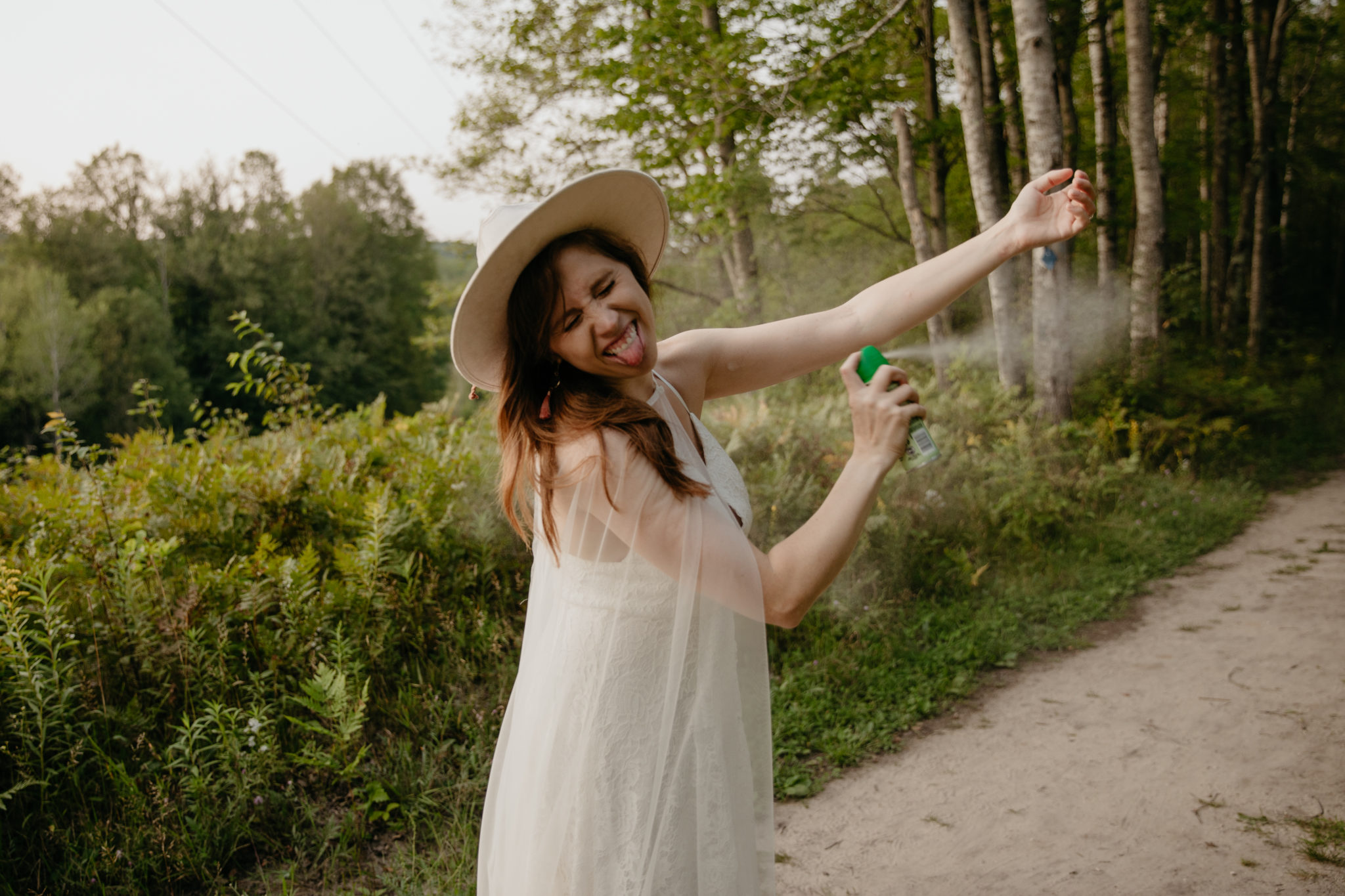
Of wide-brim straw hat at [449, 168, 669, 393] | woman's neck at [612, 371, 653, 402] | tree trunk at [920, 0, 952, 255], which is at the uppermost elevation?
tree trunk at [920, 0, 952, 255]

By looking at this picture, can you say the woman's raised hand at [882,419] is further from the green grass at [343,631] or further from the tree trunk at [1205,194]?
the tree trunk at [1205,194]

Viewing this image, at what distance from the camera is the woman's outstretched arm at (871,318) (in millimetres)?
2152

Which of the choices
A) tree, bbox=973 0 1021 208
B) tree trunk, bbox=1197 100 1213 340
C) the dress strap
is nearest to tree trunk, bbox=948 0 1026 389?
tree, bbox=973 0 1021 208

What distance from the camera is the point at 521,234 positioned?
5.65 feet

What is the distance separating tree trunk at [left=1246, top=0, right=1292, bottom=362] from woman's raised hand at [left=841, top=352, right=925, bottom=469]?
49.5 ft

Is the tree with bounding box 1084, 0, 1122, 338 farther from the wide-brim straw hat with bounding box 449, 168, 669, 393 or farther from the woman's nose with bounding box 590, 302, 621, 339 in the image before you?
the woman's nose with bounding box 590, 302, 621, 339

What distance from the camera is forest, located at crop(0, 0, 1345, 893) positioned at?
3.30 meters

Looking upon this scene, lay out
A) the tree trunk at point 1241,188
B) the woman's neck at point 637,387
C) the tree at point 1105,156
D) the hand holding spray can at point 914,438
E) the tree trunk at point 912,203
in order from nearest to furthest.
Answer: the hand holding spray can at point 914,438 → the woman's neck at point 637,387 → the tree trunk at point 912,203 → the tree at point 1105,156 → the tree trunk at point 1241,188

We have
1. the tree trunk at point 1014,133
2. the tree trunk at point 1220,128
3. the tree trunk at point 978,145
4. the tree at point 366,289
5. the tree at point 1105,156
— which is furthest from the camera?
the tree at point 366,289

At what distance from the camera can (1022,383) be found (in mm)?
8938

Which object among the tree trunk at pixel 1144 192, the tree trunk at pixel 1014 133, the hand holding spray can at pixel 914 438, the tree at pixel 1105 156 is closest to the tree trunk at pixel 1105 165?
the tree at pixel 1105 156

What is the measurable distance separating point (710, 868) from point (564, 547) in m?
0.76

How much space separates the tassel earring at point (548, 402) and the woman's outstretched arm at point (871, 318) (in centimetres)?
41
